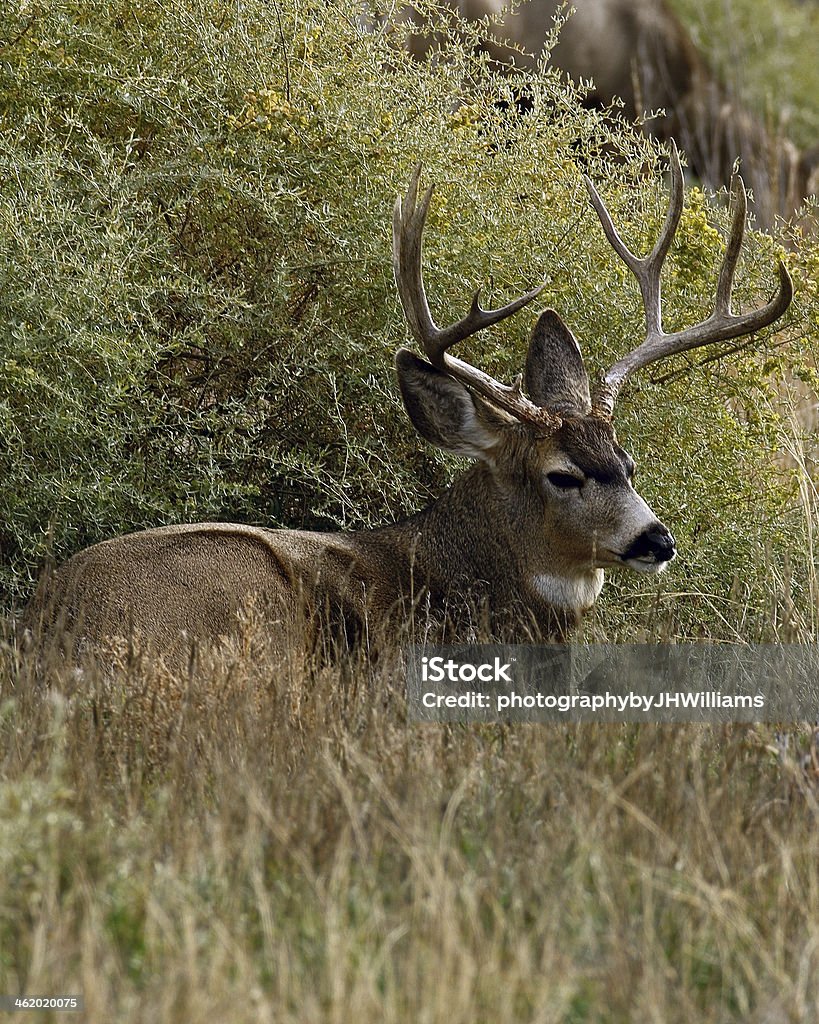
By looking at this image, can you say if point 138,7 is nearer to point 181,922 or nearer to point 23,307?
point 23,307

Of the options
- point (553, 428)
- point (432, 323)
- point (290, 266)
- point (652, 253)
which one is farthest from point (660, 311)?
point (290, 266)

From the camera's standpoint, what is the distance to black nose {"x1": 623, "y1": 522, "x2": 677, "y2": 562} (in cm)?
536

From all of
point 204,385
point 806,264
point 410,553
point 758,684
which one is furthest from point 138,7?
point 758,684

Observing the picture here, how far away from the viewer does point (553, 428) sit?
224 inches

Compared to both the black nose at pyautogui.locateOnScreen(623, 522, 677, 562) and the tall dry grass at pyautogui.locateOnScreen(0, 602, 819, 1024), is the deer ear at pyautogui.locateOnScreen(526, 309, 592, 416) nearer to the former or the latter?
the black nose at pyautogui.locateOnScreen(623, 522, 677, 562)

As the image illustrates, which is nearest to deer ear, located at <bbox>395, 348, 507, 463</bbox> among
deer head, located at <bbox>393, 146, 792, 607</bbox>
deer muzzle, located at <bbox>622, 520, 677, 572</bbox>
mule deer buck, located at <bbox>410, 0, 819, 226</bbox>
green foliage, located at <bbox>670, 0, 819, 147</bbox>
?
deer head, located at <bbox>393, 146, 792, 607</bbox>

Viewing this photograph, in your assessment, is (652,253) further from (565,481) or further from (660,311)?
(565,481)

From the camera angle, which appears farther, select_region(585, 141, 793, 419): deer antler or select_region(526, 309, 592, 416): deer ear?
select_region(526, 309, 592, 416): deer ear

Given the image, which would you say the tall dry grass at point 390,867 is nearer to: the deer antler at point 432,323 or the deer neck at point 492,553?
the deer neck at point 492,553

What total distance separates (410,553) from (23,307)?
5.40ft

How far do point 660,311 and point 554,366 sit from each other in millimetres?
477

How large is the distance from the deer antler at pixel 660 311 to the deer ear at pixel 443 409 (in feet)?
1.37

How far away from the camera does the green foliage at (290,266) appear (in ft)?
19.7

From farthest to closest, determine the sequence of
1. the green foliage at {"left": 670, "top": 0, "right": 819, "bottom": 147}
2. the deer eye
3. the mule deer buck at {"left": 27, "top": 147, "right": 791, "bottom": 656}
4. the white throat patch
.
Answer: the green foliage at {"left": 670, "top": 0, "right": 819, "bottom": 147} → the white throat patch → the deer eye → the mule deer buck at {"left": 27, "top": 147, "right": 791, "bottom": 656}
